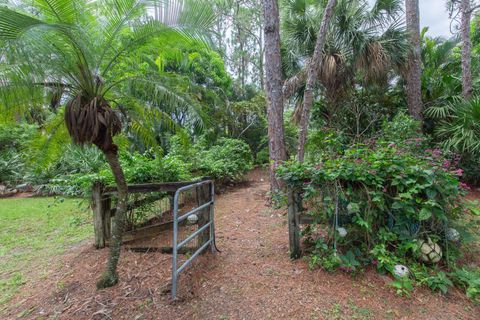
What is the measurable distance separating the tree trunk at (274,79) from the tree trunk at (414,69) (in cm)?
347

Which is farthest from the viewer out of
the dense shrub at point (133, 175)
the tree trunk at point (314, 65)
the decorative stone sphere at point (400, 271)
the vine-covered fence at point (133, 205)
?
the tree trunk at point (314, 65)

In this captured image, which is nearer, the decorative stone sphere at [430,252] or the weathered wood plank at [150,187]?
the decorative stone sphere at [430,252]

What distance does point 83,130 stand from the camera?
1.85 metres

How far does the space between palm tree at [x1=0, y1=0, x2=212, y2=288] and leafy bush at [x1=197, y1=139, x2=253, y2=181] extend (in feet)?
12.0

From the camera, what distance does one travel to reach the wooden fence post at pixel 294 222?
8.55 feet

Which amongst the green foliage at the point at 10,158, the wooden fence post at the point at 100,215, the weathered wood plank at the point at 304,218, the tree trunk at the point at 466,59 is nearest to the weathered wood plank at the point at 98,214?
the wooden fence post at the point at 100,215

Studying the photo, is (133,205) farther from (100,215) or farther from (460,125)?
(460,125)

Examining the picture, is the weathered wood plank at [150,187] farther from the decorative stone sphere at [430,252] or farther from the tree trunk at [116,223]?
the decorative stone sphere at [430,252]

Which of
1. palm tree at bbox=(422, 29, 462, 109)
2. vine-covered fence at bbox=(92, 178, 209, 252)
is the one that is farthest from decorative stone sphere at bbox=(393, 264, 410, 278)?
palm tree at bbox=(422, 29, 462, 109)

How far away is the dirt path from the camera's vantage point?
6.44 ft

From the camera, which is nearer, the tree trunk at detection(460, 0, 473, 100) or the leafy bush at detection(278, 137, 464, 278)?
the leafy bush at detection(278, 137, 464, 278)

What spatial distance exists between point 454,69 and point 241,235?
7.38 m

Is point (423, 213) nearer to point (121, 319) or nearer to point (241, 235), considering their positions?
point (241, 235)

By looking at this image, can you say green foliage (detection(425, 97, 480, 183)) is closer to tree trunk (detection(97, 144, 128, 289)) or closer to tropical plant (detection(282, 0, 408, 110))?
tropical plant (detection(282, 0, 408, 110))
